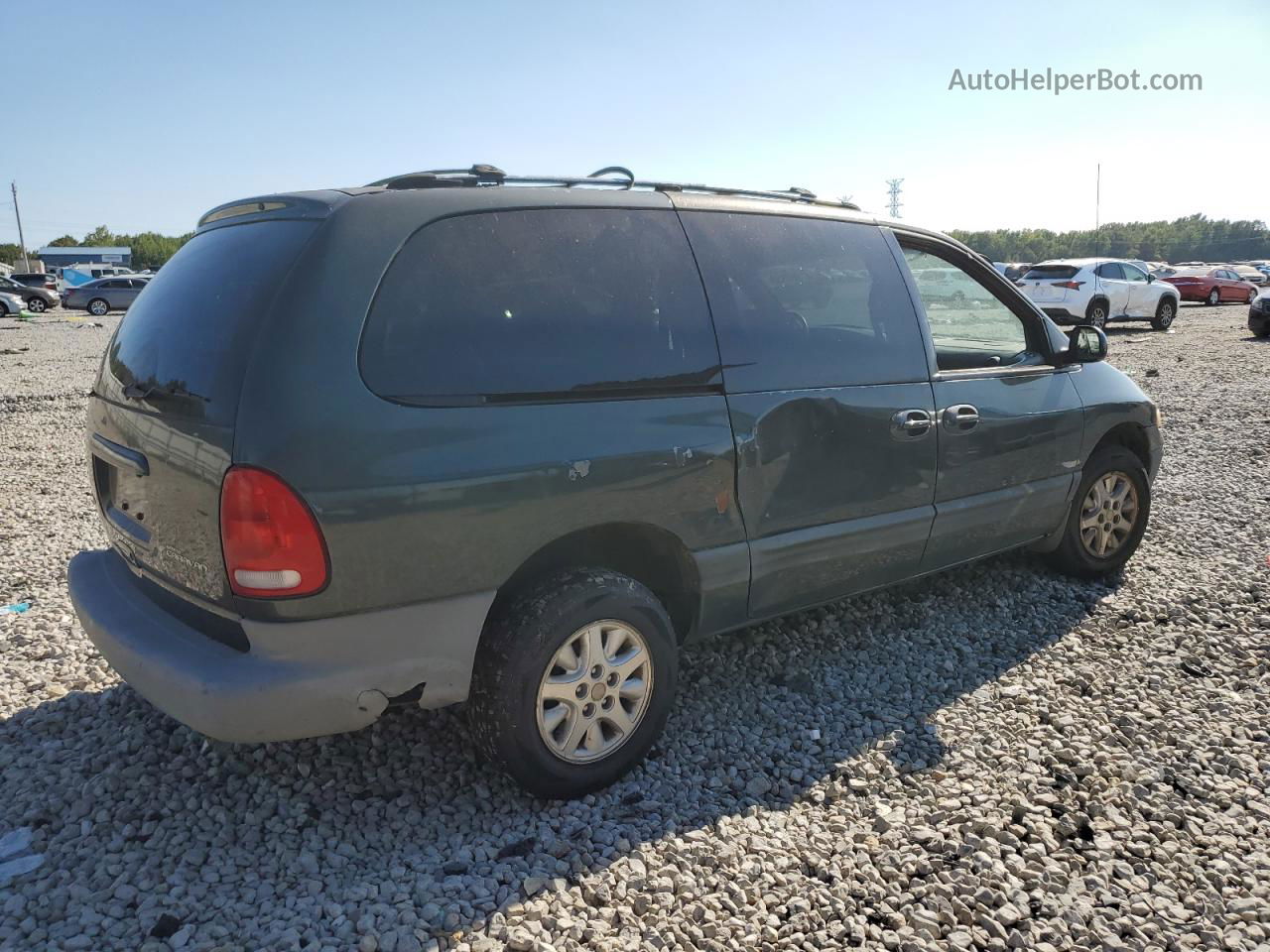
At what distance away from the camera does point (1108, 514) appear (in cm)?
481

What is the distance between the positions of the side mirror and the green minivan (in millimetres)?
1113

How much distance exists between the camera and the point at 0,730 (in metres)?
3.36

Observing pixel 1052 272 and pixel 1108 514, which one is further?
pixel 1052 272

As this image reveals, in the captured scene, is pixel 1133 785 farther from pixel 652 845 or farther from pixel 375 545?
pixel 375 545

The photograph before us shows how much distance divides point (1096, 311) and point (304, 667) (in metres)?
21.7

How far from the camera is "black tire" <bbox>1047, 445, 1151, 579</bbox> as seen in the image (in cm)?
467

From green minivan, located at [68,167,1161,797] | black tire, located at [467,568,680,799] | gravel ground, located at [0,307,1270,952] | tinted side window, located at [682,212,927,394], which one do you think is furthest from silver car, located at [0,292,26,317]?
black tire, located at [467,568,680,799]

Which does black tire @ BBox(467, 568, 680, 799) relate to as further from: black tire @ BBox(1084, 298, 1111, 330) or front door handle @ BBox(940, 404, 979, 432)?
black tire @ BBox(1084, 298, 1111, 330)

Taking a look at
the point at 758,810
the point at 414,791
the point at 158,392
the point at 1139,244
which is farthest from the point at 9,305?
the point at 1139,244

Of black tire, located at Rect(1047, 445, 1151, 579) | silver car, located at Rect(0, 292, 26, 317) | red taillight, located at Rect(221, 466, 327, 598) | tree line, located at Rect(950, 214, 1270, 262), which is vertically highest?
tree line, located at Rect(950, 214, 1270, 262)

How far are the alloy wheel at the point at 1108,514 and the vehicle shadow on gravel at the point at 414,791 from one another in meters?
0.99

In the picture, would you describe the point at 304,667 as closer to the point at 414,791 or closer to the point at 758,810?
the point at 414,791

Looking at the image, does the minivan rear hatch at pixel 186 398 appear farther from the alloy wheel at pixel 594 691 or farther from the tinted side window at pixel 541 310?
the alloy wheel at pixel 594 691

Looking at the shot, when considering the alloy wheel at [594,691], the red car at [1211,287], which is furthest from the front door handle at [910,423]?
the red car at [1211,287]
